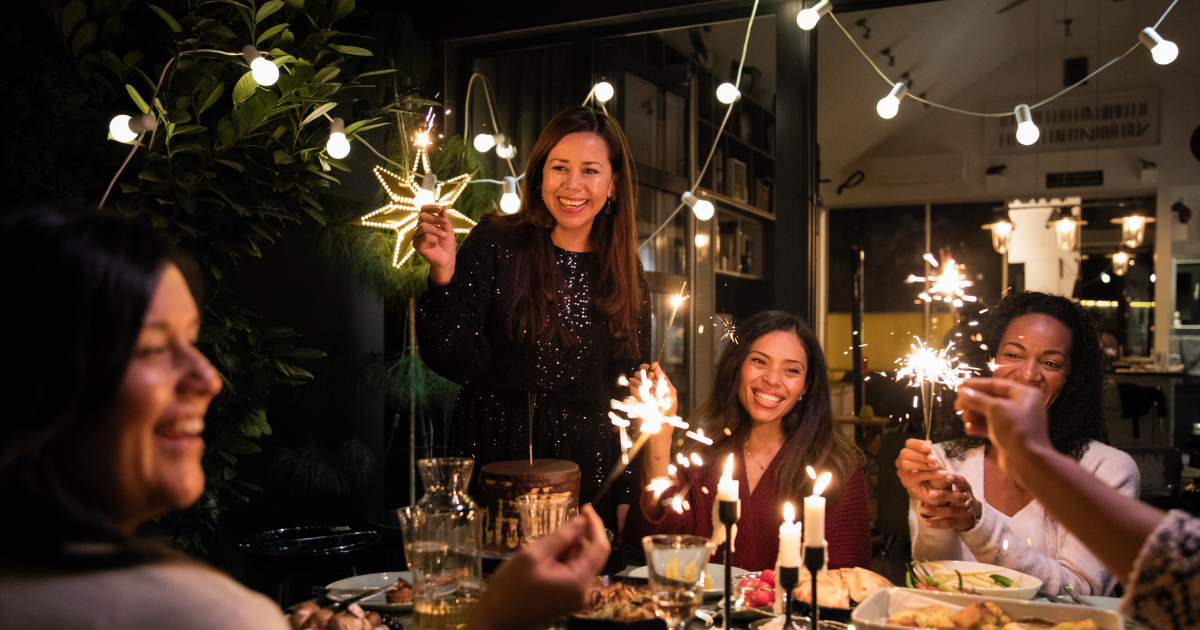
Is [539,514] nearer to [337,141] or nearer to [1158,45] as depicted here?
[337,141]

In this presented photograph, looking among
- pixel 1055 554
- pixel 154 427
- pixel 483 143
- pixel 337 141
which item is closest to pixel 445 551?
pixel 154 427

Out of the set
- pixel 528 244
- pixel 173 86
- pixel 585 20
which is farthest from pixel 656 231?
pixel 173 86

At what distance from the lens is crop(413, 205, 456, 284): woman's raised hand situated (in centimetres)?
200

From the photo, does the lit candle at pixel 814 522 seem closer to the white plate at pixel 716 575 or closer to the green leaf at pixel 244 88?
the white plate at pixel 716 575

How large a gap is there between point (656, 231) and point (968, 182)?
470 cm

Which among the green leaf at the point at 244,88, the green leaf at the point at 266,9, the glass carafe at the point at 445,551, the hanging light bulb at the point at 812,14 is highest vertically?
the hanging light bulb at the point at 812,14

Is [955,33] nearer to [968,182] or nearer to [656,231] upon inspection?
[656,231]

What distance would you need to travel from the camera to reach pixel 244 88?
6.31 ft

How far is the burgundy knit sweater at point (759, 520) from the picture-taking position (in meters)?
2.02

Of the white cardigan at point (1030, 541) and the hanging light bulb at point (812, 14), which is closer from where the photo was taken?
the white cardigan at point (1030, 541)

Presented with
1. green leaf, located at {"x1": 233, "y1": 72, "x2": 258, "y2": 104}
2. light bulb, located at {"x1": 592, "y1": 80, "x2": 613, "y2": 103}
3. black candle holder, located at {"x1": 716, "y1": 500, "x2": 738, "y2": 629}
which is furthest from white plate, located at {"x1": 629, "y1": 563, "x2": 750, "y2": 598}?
light bulb, located at {"x1": 592, "y1": 80, "x2": 613, "y2": 103}

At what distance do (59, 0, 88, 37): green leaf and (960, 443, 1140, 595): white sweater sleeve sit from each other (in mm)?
2228

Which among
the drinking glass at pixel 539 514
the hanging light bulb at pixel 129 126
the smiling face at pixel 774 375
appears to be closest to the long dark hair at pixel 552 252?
the smiling face at pixel 774 375

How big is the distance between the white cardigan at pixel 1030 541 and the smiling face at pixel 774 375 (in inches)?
15.9
